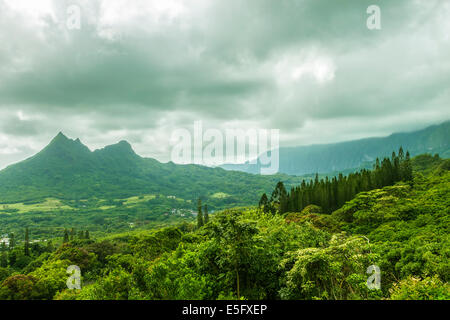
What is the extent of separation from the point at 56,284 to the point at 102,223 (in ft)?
537

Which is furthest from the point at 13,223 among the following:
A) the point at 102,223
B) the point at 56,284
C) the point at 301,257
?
the point at 301,257

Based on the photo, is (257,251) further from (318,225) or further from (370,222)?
(370,222)

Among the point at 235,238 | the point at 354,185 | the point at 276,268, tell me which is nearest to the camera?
the point at 235,238

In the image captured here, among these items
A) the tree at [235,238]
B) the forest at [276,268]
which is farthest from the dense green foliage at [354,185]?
the tree at [235,238]

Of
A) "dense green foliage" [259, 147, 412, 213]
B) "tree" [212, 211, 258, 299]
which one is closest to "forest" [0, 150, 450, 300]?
"tree" [212, 211, 258, 299]

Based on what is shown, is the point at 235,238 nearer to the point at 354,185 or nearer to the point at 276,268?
the point at 276,268

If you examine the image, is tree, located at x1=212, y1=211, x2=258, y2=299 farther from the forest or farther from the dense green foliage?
the dense green foliage

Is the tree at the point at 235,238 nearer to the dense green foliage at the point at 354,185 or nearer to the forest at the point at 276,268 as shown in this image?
the forest at the point at 276,268

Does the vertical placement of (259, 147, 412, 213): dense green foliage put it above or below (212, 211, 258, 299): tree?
above

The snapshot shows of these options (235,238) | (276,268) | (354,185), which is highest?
(354,185)

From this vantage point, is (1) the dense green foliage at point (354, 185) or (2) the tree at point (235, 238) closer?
(2) the tree at point (235, 238)

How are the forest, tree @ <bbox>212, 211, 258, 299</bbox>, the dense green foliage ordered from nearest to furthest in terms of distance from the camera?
the forest → tree @ <bbox>212, 211, 258, 299</bbox> → the dense green foliage

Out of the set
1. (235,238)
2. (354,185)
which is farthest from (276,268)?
(354,185)
